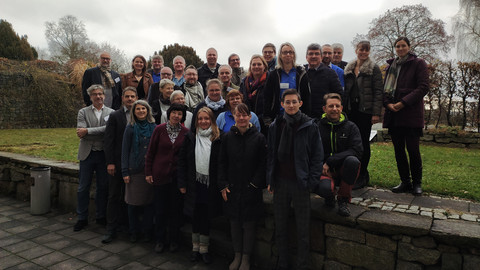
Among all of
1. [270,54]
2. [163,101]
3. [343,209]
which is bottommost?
[343,209]

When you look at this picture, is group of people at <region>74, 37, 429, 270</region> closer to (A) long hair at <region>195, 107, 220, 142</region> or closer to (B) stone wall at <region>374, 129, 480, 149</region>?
(A) long hair at <region>195, 107, 220, 142</region>

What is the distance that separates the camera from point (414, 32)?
2241 cm

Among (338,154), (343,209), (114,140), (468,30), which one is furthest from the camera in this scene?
(468,30)

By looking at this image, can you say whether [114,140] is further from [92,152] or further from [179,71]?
[179,71]

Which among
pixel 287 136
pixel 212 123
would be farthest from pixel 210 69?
pixel 287 136

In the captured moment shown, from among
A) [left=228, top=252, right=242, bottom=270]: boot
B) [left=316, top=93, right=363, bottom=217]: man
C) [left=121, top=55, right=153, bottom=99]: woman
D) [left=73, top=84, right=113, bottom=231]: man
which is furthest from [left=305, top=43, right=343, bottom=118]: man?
[left=73, top=84, right=113, bottom=231]: man

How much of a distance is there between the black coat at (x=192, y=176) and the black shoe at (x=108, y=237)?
1.35 m

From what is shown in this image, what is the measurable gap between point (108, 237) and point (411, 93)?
4.40 m

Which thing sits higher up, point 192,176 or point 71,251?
point 192,176

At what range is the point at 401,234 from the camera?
2740 millimetres

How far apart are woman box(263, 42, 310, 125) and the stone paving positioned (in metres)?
2.00

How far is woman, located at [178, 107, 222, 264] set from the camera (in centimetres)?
352

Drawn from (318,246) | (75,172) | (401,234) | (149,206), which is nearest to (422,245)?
(401,234)

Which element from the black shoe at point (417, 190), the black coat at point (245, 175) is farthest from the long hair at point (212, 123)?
the black shoe at point (417, 190)
